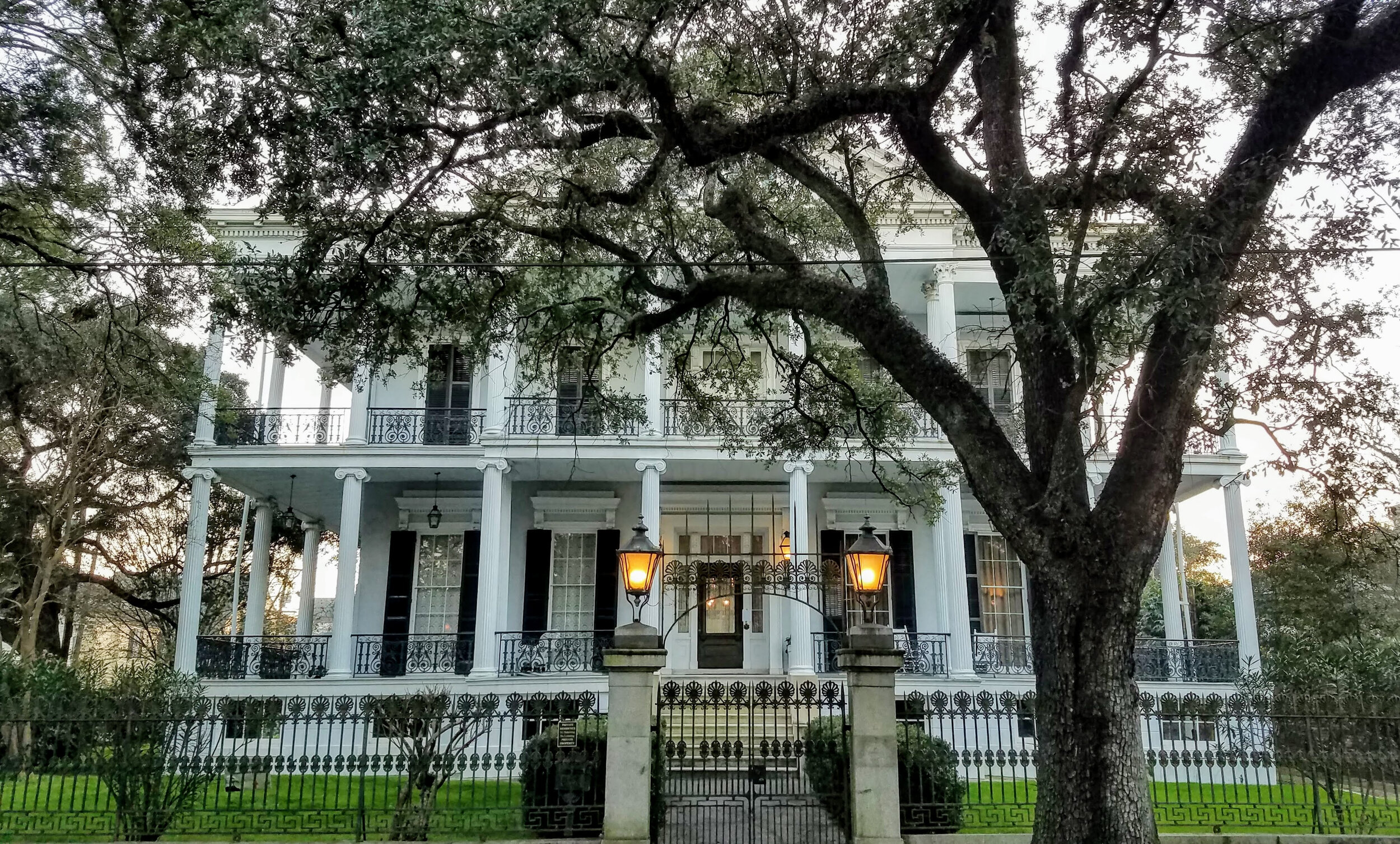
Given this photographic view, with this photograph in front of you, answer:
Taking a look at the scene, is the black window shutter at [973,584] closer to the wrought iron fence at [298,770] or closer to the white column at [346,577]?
the wrought iron fence at [298,770]

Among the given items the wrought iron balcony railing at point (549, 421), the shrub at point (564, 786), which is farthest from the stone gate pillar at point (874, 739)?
the wrought iron balcony railing at point (549, 421)

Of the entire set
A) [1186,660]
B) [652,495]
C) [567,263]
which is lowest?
[1186,660]

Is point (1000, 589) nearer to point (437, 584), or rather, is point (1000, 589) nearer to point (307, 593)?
point (437, 584)

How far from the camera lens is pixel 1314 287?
7234 mm

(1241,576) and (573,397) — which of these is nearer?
(1241,576)

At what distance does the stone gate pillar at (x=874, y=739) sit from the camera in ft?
24.2

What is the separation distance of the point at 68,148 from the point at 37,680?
8226mm

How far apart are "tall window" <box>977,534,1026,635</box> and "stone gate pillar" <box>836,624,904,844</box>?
848 cm

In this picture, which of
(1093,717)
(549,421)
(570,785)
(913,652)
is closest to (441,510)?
(549,421)

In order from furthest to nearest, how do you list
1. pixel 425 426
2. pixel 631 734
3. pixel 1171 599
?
pixel 425 426 → pixel 1171 599 → pixel 631 734

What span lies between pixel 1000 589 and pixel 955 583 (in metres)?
2.40

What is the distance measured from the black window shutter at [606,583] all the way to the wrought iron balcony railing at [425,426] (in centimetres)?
281

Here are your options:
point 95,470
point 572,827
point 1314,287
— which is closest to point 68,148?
point 572,827

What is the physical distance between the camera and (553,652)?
14617 mm
